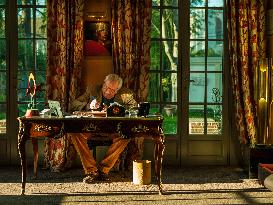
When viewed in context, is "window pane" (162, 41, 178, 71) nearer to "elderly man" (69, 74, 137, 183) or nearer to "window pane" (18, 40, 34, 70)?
"elderly man" (69, 74, 137, 183)

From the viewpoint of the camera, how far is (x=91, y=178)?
18.6 feet

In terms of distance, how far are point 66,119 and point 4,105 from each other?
1.95 metres

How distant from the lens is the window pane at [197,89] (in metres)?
6.90

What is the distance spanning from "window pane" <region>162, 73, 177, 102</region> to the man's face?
113cm

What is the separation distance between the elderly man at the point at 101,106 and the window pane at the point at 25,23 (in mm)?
1292

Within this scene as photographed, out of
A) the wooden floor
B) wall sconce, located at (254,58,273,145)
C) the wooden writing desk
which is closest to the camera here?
the wooden floor

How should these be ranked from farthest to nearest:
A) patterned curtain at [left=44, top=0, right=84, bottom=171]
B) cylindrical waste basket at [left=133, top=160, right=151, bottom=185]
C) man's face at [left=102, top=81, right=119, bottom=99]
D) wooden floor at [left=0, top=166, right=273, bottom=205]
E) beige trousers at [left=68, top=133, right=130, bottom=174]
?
patterned curtain at [left=44, top=0, right=84, bottom=171] < man's face at [left=102, top=81, right=119, bottom=99] < beige trousers at [left=68, top=133, right=130, bottom=174] < cylindrical waste basket at [left=133, top=160, right=151, bottom=185] < wooden floor at [left=0, top=166, right=273, bottom=205]

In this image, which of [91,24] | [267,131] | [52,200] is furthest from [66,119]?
[267,131]

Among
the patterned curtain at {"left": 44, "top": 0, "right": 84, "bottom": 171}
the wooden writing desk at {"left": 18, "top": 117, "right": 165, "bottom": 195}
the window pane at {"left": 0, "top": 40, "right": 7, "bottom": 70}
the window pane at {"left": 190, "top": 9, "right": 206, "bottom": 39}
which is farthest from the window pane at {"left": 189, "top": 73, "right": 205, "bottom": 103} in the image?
the window pane at {"left": 0, "top": 40, "right": 7, "bottom": 70}

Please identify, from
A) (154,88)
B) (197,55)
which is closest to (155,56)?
(154,88)

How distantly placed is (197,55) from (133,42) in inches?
36.3

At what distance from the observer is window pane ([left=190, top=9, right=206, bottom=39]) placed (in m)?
6.89

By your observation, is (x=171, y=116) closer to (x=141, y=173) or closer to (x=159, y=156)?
(x=141, y=173)

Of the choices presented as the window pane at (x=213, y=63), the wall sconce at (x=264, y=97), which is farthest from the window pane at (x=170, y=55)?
the wall sconce at (x=264, y=97)
